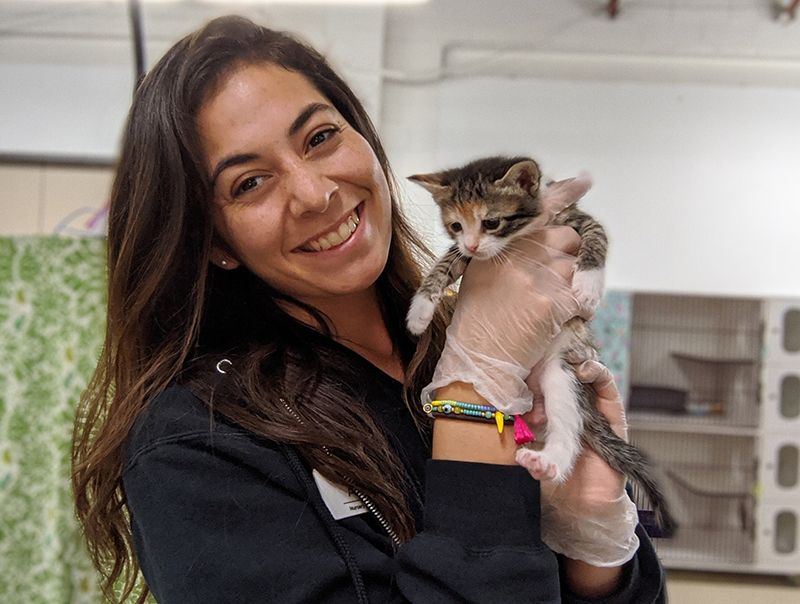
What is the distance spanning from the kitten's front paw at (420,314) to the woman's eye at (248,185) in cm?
34

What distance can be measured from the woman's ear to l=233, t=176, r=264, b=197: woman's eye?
4.8 inches

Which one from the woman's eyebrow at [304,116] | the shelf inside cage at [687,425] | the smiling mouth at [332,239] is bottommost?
the shelf inside cage at [687,425]

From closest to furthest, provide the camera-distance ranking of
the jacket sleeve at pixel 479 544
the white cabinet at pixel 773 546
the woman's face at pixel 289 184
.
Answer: the jacket sleeve at pixel 479 544 → the woman's face at pixel 289 184 → the white cabinet at pixel 773 546

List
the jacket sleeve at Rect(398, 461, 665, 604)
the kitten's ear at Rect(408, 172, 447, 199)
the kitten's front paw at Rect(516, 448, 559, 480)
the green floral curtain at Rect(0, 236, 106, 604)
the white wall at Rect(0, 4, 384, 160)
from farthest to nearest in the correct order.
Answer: the white wall at Rect(0, 4, 384, 160) < the green floral curtain at Rect(0, 236, 106, 604) < the kitten's ear at Rect(408, 172, 447, 199) < the kitten's front paw at Rect(516, 448, 559, 480) < the jacket sleeve at Rect(398, 461, 665, 604)

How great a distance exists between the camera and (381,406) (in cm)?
109

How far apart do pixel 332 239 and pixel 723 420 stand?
4034 millimetres

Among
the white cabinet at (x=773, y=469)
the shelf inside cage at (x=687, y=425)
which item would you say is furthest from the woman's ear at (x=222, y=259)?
the white cabinet at (x=773, y=469)

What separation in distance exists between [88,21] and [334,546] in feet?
17.2

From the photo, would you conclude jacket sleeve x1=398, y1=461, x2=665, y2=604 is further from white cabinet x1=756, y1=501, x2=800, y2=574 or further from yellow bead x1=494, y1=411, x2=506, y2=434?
white cabinet x1=756, y1=501, x2=800, y2=574

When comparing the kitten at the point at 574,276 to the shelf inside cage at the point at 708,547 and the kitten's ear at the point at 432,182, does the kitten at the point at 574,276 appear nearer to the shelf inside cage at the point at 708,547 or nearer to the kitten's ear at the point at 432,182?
the kitten's ear at the point at 432,182

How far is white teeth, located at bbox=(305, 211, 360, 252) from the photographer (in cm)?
108

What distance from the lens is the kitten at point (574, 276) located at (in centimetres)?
114

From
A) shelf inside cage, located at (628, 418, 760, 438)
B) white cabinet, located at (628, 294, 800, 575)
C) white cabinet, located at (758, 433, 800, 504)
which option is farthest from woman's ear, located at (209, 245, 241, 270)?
white cabinet, located at (758, 433, 800, 504)

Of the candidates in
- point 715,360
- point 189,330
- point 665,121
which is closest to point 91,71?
point 665,121
